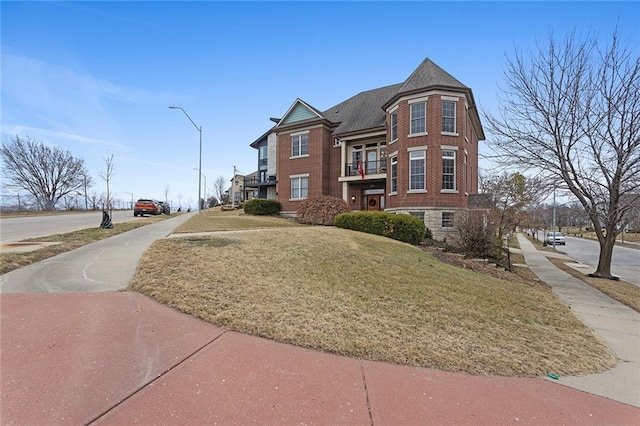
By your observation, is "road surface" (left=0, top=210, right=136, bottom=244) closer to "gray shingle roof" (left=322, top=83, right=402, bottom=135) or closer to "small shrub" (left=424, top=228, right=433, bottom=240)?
"small shrub" (left=424, top=228, right=433, bottom=240)

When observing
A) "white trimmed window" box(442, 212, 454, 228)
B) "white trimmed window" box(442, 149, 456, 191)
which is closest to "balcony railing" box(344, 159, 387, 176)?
"white trimmed window" box(442, 149, 456, 191)

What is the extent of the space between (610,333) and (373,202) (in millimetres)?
19244

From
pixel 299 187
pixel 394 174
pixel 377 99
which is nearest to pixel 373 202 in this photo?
pixel 394 174

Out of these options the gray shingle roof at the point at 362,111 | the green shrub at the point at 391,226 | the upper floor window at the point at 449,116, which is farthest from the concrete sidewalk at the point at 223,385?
the gray shingle roof at the point at 362,111

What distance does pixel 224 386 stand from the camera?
3111mm

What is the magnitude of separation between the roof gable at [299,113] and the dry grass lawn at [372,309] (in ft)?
65.0

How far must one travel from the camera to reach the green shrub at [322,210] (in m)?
19.7

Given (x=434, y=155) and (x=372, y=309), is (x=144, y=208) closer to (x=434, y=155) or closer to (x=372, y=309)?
(x=434, y=155)

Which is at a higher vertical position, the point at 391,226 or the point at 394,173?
the point at 394,173

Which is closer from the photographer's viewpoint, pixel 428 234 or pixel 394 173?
pixel 428 234

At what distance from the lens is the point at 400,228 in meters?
16.2

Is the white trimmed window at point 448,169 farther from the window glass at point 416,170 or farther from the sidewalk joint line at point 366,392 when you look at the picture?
the sidewalk joint line at point 366,392

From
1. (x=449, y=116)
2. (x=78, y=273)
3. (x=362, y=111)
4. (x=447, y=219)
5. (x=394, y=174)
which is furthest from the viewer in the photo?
(x=362, y=111)

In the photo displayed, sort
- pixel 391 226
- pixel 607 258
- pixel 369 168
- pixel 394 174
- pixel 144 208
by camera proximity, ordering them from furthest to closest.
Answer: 1. pixel 144 208
2. pixel 369 168
3. pixel 394 174
4. pixel 391 226
5. pixel 607 258
